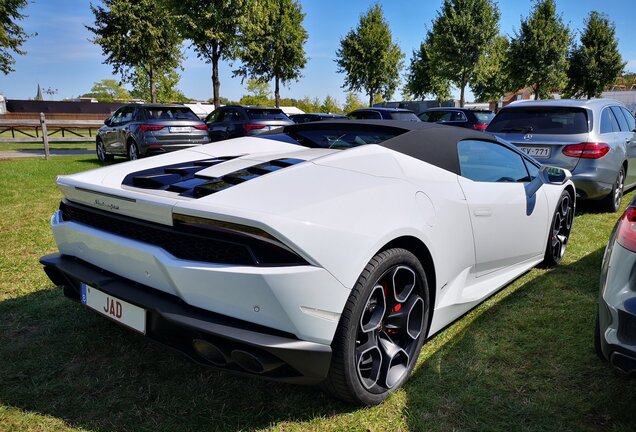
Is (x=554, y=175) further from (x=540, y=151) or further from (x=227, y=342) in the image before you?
(x=227, y=342)

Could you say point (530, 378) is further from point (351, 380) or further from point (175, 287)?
point (175, 287)

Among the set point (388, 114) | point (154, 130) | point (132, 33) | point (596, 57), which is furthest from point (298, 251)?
point (596, 57)

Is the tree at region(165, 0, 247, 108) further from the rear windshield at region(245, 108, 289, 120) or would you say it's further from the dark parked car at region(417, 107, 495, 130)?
the dark parked car at region(417, 107, 495, 130)

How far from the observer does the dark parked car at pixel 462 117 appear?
517 inches

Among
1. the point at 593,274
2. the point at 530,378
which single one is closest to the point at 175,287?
the point at 530,378

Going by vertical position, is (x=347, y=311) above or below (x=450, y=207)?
below

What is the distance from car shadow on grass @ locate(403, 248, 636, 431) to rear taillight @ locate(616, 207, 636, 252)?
0.78 m

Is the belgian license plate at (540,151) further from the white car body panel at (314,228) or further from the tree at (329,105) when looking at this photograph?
the tree at (329,105)

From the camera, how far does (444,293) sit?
2410 mm

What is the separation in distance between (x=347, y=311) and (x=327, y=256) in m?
Result: 0.25

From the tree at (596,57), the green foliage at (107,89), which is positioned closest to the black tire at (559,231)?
the tree at (596,57)

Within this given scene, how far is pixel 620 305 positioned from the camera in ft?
5.82

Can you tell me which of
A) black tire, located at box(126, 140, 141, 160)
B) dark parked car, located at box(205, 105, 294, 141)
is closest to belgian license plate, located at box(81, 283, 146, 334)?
black tire, located at box(126, 140, 141, 160)

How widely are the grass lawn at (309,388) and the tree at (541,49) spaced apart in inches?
1006
